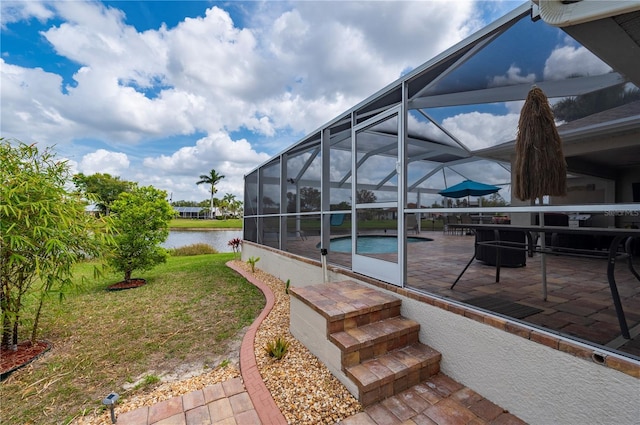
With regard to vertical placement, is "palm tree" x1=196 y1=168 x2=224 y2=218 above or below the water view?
above

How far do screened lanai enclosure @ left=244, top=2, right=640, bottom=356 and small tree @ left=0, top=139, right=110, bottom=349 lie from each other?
338 centimetres

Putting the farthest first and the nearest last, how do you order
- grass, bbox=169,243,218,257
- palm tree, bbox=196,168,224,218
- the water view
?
palm tree, bbox=196,168,224,218 → the water view → grass, bbox=169,243,218,257

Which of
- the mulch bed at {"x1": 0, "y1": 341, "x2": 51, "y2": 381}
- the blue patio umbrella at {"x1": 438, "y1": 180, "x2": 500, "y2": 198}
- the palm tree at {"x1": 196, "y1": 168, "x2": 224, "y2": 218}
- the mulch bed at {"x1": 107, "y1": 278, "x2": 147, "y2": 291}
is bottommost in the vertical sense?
the mulch bed at {"x1": 107, "y1": 278, "x2": 147, "y2": 291}

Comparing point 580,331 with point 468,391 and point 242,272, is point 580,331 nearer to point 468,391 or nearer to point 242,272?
point 468,391

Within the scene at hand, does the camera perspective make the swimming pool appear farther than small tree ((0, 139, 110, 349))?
Yes

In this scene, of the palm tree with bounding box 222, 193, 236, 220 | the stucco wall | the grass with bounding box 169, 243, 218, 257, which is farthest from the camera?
the palm tree with bounding box 222, 193, 236, 220

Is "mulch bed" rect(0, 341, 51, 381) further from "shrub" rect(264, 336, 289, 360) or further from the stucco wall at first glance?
the stucco wall

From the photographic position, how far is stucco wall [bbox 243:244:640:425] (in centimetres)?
153

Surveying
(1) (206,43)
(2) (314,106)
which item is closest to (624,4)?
(1) (206,43)

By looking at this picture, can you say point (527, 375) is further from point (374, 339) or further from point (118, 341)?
point (118, 341)

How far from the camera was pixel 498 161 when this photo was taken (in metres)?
3.33

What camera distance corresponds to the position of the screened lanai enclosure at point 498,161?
85.0 inches

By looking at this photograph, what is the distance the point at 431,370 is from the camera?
2.39m

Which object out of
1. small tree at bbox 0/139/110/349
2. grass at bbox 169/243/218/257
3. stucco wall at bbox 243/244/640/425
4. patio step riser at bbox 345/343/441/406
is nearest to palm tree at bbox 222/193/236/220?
grass at bbox 169/243/218/257
